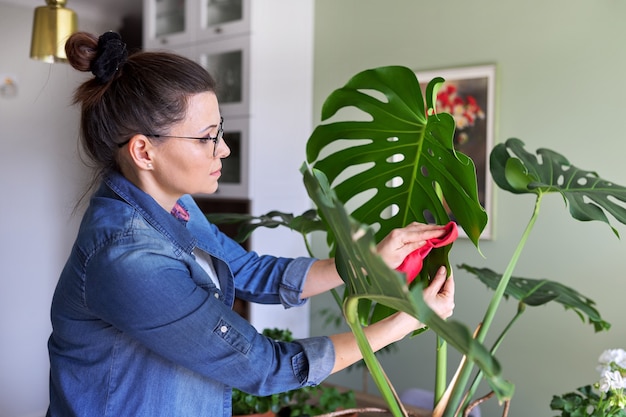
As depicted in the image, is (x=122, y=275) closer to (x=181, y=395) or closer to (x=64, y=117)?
(x=181, y=395)

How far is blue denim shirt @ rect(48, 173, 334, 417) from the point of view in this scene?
3.30ft

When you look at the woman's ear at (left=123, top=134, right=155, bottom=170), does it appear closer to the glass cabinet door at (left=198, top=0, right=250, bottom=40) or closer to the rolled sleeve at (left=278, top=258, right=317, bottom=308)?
the rolled sleeve at (left=278, top=258, right=317, bottom=308)

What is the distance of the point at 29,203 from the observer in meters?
3.81

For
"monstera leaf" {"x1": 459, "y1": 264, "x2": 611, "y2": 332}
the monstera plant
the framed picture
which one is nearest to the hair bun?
the monstera plant

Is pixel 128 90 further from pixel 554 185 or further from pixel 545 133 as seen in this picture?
pixel 545 133

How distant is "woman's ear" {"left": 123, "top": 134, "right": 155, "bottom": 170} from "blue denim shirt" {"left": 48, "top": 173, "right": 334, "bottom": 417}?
4 centimetres

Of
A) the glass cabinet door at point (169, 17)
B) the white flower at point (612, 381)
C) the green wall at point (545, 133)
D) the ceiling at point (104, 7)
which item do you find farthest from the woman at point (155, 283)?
the ceiling at point (104, 7)

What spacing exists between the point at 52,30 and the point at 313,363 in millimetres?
1274

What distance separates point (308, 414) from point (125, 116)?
835mm

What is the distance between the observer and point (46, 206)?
12.8ft

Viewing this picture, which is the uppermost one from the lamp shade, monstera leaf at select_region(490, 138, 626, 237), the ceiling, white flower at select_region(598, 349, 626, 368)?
the ceiling

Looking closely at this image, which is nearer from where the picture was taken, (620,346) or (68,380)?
(68,380)

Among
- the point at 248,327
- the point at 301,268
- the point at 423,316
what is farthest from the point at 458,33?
the point at 423,316

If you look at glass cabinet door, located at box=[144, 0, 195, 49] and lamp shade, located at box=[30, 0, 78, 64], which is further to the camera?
glass cabinet door, located at box=[144, 0, 195, 49]
